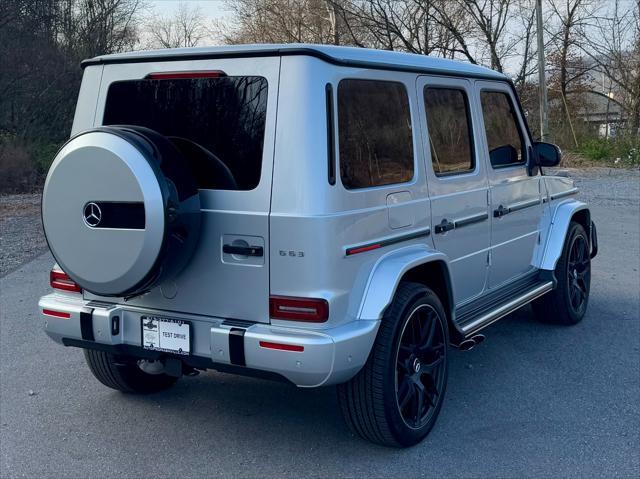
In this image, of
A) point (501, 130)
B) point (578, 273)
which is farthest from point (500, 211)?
point (578, 273)

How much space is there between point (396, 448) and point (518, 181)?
7.66ft

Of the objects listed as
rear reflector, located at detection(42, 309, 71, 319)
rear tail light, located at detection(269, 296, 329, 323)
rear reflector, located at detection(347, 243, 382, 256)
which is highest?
rear reflector, located at detection(347, 243, 382, 256)

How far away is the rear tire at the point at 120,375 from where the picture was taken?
4.59 meters

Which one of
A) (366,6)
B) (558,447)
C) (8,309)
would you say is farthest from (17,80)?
(558,447)

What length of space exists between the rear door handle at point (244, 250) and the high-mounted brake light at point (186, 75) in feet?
2.77

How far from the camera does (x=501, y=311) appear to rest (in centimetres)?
496

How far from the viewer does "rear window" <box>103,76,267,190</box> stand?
360cm

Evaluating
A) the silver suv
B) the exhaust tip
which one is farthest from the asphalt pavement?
the exhaust tip

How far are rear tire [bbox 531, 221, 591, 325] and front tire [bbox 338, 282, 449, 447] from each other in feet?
6.99

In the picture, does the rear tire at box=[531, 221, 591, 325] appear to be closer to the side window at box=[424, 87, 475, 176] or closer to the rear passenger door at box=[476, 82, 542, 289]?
the rear passenger door at box=[476, 82, 542, 289]

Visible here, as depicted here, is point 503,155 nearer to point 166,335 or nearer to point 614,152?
point 166,335

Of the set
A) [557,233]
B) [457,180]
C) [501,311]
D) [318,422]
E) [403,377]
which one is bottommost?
[318,422]

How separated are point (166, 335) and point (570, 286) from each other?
375 cm

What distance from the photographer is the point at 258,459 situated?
3902mm
